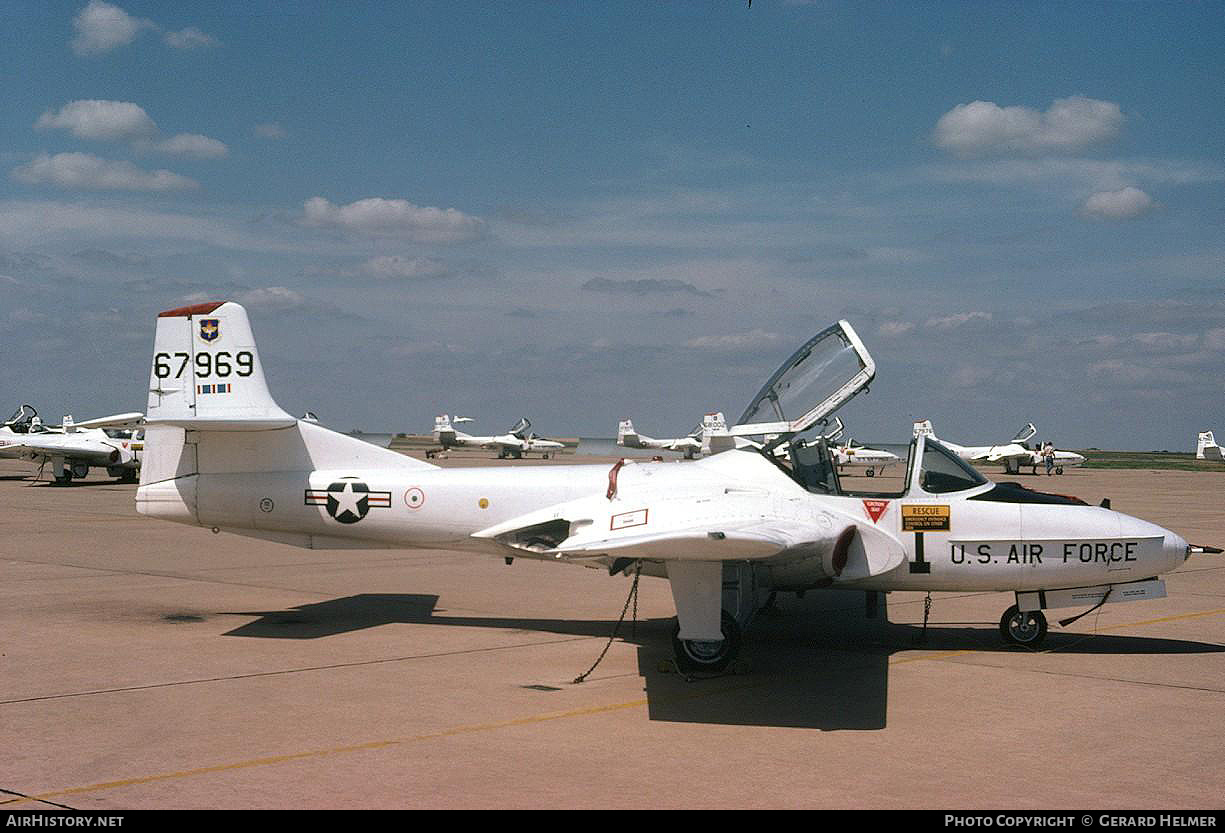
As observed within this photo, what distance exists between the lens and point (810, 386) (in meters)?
10.2

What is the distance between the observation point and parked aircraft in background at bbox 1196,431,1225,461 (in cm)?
9300

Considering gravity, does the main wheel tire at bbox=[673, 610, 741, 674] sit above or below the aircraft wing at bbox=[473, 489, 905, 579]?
below

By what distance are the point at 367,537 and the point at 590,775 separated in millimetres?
5440

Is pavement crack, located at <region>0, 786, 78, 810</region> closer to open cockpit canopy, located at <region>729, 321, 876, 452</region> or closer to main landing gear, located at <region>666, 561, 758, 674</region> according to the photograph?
main landing gear, located at <region>666, 561, 758, 674</region>

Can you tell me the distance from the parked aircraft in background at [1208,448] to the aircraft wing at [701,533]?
314 ft

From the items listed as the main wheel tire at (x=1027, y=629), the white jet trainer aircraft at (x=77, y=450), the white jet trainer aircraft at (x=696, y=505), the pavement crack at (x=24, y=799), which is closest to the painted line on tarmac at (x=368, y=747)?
the pavement crack at (x=24, y=799)

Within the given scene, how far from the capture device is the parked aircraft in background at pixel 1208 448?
9300cm

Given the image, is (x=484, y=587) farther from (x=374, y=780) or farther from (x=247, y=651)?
(x=374, y=780)

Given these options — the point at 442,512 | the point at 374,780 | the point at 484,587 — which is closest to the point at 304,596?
the point at 484,587

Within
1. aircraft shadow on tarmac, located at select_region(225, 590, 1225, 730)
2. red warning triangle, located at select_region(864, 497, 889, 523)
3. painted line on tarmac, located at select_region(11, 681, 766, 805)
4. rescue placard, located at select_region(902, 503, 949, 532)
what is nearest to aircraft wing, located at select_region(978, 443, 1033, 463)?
aircraft shadow on tarmac, located at select_region(225, 590, 1225, 730)

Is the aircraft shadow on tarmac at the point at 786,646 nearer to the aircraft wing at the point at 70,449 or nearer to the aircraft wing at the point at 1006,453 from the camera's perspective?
the aircraft wing at the point at 70,449

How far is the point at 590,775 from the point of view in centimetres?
602

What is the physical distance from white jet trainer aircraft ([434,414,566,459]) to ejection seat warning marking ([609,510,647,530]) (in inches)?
2876
